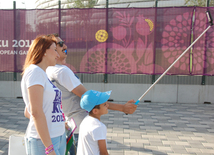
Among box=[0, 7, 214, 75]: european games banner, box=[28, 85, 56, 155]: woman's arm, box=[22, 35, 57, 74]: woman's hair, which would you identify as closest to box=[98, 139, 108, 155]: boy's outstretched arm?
box=[28, 85, 56, 155]: woman's arm

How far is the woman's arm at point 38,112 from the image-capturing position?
Result: 5.62 feet

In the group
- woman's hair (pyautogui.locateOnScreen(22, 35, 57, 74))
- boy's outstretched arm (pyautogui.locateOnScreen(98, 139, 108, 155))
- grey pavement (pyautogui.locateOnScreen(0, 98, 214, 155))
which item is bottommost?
grey pavement (pyautogui.locateOnScreen(0, 98, 214, 155))

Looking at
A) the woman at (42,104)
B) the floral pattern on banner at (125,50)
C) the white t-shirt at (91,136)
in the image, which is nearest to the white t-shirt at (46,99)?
the woman at (42,104)

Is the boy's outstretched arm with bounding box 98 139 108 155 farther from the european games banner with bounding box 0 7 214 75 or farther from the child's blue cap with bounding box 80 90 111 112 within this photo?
the european games banner with bounding box 0 7 214 75

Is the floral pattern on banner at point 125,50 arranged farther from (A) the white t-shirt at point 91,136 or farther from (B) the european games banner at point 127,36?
(A) the white t-shirt at point 91,136

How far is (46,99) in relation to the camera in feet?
5.95

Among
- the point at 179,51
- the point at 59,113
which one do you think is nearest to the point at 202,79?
the point at 179,51

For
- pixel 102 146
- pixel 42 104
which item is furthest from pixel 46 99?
pixel 102 146

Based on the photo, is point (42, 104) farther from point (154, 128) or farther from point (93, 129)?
point (154, 128)

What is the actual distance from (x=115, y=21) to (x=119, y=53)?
3.45ft

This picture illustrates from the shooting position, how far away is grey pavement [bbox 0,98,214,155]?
13.5 feet

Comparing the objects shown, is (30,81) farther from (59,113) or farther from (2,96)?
(2,96)

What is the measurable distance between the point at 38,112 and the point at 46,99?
0.13 meters

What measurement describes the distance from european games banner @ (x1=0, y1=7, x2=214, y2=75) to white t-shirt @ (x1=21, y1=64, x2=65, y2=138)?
19.7ft
